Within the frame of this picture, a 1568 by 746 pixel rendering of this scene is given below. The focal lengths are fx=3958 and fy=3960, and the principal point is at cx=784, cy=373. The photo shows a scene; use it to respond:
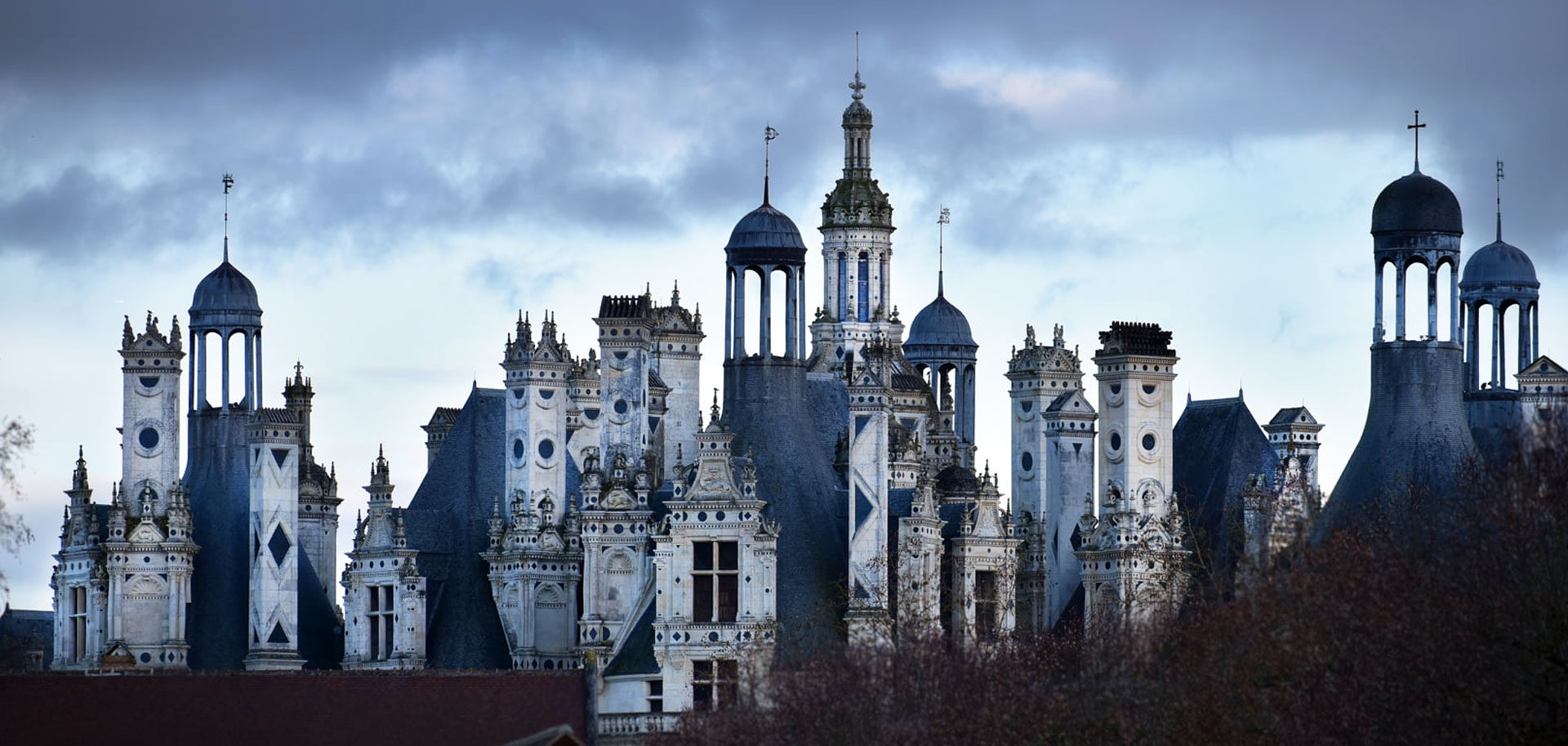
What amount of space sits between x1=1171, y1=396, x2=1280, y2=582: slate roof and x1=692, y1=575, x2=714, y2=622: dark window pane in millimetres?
20583

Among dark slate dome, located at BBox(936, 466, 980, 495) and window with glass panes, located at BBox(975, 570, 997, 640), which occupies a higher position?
dark slate dome, located at BBox(936, 466, 980, 495)

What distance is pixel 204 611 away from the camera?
145375mm

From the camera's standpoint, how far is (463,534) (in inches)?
5679

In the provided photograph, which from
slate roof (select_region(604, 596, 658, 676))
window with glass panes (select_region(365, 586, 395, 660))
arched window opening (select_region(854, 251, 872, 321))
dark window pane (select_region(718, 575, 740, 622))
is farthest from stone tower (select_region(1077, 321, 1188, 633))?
window with glass panes (select_region(365, 586, 395, 660))

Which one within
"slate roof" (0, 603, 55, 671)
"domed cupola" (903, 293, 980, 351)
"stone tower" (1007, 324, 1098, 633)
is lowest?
"slate roof" (0, 603, 55, 671)

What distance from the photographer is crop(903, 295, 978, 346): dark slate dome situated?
169375mm

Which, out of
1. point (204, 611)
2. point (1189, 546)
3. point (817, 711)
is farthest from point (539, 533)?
point (817, 711)

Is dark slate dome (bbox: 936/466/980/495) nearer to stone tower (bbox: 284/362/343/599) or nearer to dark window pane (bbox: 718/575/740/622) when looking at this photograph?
dark window pane (bbox: 718/575/740/622)

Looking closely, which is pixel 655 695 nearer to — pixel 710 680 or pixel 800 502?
pixel 710 680

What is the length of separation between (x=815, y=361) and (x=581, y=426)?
914cm

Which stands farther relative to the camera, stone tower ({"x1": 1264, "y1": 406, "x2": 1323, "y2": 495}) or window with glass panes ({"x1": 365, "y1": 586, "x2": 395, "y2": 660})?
stone tower ({"x1": 1264, "y1": 406, "x2": 1323, "y2": 495})

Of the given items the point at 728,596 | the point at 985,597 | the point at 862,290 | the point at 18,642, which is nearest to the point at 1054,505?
the point at 985,597

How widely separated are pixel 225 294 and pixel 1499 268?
160 feet

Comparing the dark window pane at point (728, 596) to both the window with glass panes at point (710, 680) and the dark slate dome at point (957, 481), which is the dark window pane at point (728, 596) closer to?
the window with glass panes at point (710, 680)
